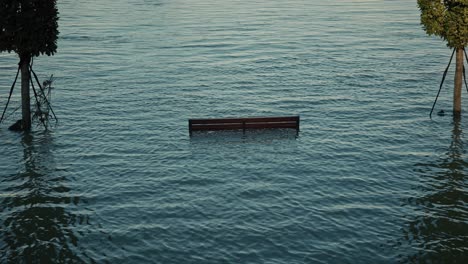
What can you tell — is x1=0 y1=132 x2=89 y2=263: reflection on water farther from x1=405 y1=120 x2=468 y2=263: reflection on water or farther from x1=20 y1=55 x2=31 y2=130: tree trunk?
x1=405 y1=120 x2=468 y2=263: reflection on water

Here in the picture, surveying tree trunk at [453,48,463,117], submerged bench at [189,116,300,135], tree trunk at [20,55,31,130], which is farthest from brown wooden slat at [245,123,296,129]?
tree trunk at [20,55,31,130]

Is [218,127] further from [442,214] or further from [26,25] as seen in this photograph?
[442,214]

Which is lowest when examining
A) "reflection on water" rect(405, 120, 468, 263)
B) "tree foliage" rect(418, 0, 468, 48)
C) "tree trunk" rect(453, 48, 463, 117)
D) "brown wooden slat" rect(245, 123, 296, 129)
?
"reflection on water" rect(405, 120, 468, 263)

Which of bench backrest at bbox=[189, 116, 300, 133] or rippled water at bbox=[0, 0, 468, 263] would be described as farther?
bench backrest at bbox=[189, 116, 300, 133]

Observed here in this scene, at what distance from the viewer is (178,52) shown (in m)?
89.1

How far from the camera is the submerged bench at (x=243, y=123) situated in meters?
49.2

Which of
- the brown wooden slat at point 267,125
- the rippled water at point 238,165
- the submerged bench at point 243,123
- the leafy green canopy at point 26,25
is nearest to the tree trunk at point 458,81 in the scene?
the rippled water at point 238,165

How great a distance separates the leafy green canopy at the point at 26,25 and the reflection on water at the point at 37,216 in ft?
28.3

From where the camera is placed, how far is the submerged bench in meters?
49.2

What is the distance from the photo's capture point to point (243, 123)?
4934cm

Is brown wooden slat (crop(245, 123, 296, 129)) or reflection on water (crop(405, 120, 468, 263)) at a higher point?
brown wooden slat (crop(245, 123, 296, 129))

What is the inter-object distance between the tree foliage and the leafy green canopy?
31.2m

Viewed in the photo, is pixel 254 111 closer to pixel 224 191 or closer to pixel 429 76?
pixel 224 191

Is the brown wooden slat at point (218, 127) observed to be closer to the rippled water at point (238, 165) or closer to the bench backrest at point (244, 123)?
the bench backrest at point (244, 123)
